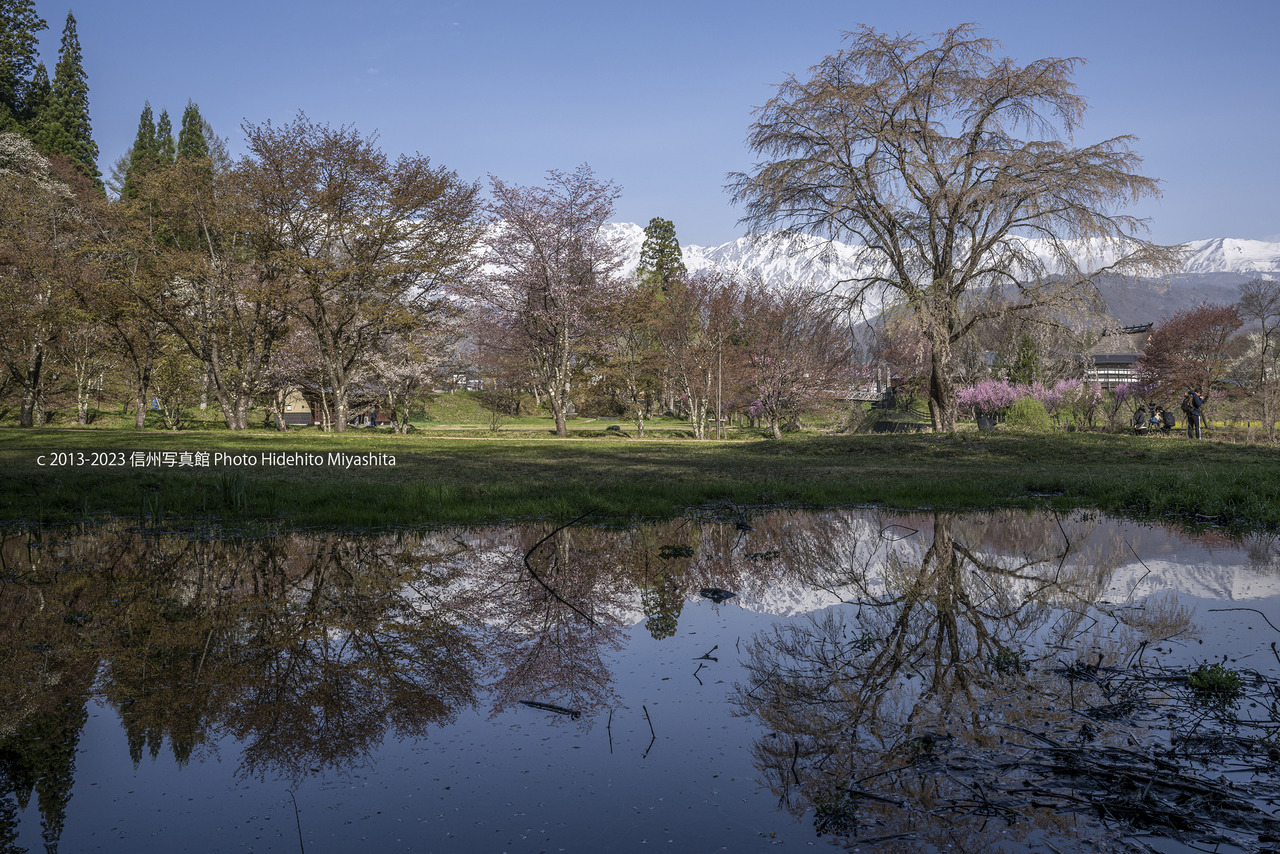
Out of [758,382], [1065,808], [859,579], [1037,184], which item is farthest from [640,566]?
[758,382]

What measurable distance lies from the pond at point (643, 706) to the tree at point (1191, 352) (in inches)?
1635

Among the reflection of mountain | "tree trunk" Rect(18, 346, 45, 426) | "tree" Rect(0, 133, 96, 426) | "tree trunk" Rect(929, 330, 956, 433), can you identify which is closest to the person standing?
"tree trunk" Rect(929, 330, 956, 433)

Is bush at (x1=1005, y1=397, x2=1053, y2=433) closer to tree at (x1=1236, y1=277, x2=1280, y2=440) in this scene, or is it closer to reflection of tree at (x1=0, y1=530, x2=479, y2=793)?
tree at (x1=1236, y1=277, x2=1280, y2=440)

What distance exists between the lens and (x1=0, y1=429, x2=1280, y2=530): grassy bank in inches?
374

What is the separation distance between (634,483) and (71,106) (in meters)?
72.6

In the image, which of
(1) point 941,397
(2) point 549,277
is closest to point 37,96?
(2) point 549,277

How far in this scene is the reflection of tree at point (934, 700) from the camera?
251 centimetres

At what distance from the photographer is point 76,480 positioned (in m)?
11.4

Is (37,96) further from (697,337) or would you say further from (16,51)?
(697,337)

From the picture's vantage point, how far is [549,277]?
3197 cm

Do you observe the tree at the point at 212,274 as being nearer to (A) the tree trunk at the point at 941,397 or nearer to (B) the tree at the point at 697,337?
(B) the tree at the point at 697,337

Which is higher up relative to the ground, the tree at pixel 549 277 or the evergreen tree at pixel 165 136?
the evergreen tree at pixel 165 136

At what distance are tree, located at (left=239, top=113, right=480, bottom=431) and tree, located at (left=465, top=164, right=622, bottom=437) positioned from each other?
145cm

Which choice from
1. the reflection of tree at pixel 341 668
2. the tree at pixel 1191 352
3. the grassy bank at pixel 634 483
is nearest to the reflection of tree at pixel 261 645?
the reflection of tree at pixel 341 668
